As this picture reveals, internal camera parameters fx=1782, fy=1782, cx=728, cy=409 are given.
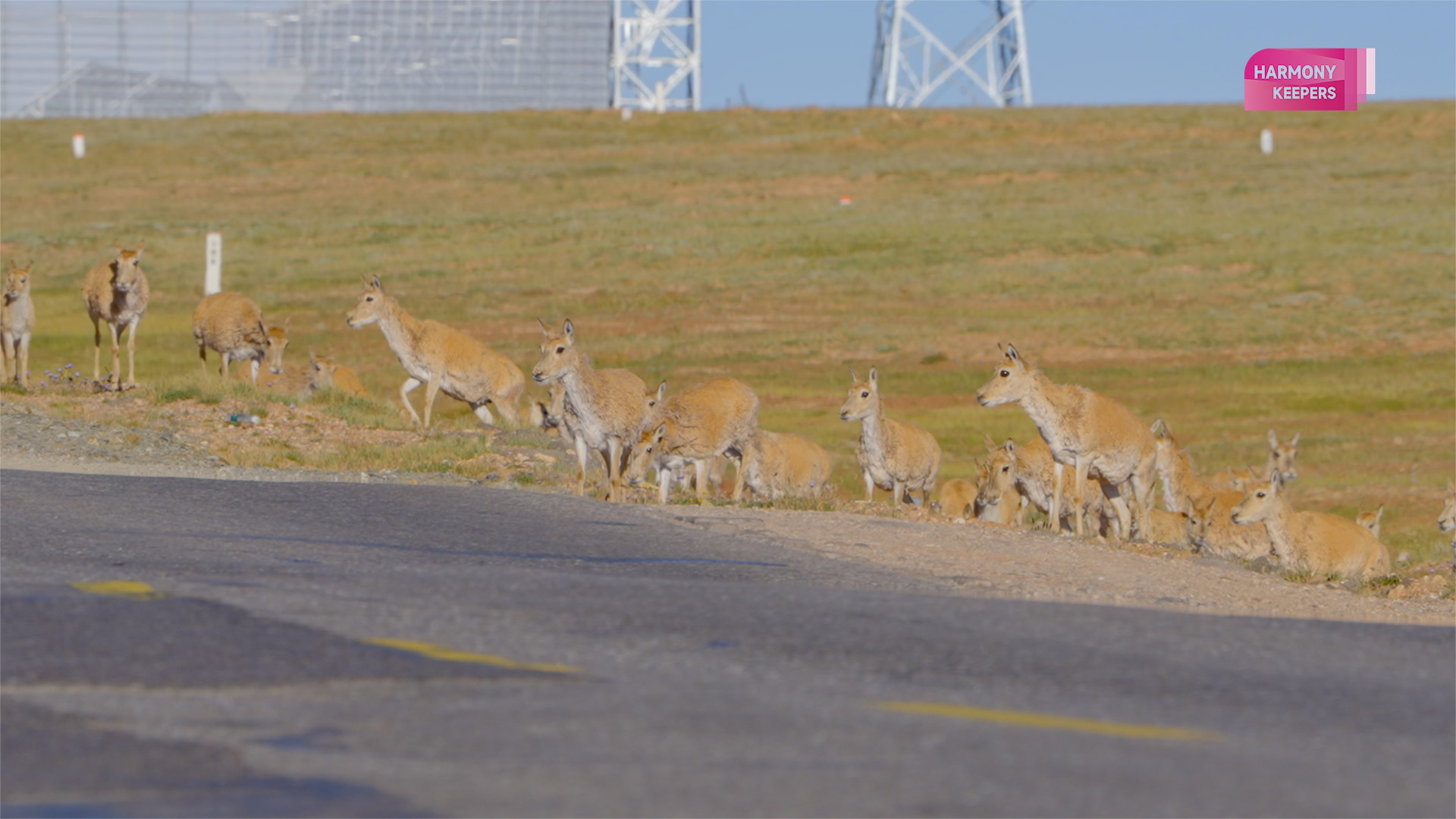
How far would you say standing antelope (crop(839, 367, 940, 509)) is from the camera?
2152 cm

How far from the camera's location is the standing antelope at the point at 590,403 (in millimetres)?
18359

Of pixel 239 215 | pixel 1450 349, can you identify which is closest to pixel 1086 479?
pixel 1450 349

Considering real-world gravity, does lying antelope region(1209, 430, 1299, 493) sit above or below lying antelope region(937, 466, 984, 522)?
above

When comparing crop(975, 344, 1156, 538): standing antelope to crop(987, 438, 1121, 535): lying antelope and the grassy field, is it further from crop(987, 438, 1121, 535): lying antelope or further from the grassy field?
the grassy field

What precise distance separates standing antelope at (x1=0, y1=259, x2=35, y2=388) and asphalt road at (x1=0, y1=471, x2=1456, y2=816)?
49.4 ft

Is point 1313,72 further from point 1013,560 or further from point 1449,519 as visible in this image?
point 1013,560

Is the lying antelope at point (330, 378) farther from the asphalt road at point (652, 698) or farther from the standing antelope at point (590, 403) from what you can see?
the asphalt road at point (652, 698)

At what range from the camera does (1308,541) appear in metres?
18.8

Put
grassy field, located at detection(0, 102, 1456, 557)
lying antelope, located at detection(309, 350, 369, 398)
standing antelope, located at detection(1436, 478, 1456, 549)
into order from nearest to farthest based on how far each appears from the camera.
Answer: standing antelope, located at detection(1436, 478, 1456, 549) < lying antelope, located at detection(309, 350, 369, 398) < grassy field, located at detection(0, 102, 1456, 557)

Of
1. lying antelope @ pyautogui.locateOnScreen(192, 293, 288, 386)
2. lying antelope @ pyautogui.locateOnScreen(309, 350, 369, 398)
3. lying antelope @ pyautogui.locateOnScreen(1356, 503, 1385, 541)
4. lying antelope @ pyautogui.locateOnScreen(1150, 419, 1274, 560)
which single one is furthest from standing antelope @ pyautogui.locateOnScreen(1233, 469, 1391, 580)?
lying antelope @ pyautogui.locateOnScreen(192, 293, 288, 386)

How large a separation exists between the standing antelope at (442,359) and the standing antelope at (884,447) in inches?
229

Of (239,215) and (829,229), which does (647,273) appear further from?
(239,215)

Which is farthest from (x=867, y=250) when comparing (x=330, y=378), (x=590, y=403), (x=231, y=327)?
(x=590, y=403)

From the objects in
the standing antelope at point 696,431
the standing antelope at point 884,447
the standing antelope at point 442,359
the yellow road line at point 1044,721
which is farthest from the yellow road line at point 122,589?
the standing antelope at point 442,359
